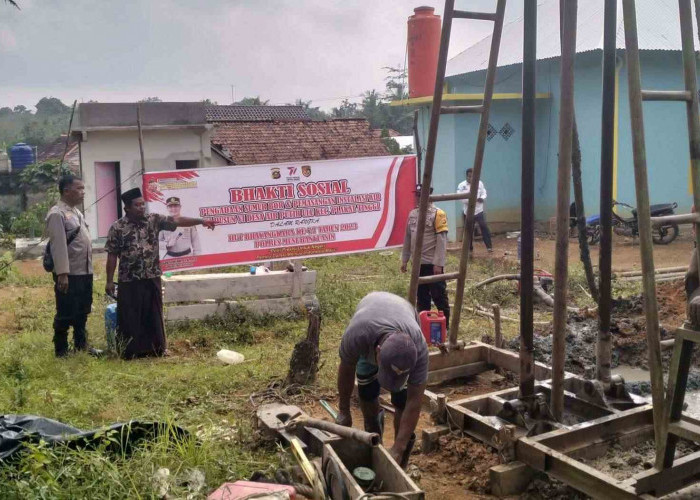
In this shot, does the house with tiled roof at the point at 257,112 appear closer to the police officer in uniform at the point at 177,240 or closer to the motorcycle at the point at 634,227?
the motorcycle at the point at 634,227

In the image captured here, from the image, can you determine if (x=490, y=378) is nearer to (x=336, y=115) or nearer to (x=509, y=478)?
(x=509, y=478)

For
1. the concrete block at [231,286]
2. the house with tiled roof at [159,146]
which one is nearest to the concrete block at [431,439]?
the concrete block at [231,286]

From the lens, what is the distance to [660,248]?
14.7 m

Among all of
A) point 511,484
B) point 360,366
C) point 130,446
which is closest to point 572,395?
point 511,484

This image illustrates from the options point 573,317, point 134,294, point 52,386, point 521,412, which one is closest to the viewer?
point 521,412

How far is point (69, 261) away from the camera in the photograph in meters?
7.12

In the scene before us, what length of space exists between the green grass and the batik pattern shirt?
0.92 meters

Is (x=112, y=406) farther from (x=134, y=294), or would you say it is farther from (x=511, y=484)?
(x=511, y=484)

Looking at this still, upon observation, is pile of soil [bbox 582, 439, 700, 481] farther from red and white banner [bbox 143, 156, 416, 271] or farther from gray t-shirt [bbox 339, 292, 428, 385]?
red and white banner [bbox 143, 156, 416, 271]

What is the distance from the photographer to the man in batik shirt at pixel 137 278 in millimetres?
7387

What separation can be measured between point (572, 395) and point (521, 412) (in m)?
0.48

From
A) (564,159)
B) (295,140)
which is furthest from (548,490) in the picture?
(295,140)

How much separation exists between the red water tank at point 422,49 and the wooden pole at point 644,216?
14.4m

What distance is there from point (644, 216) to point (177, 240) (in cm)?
622
